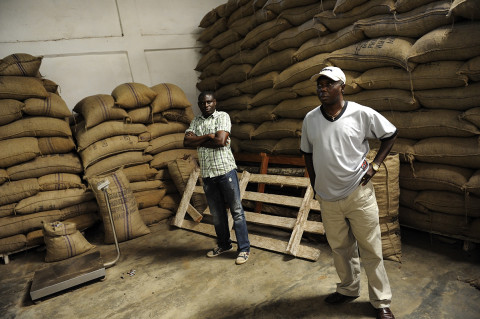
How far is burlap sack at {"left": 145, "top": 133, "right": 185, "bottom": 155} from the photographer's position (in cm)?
455

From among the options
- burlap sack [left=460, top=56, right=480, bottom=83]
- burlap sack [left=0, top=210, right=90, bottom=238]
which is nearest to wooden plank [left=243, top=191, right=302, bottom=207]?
burlap sack [left=460, top=56, right=480, bottom=83]

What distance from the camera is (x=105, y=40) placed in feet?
15.8

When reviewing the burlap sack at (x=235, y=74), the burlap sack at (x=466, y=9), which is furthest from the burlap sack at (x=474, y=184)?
the burlap sack at (x=235, y=74)

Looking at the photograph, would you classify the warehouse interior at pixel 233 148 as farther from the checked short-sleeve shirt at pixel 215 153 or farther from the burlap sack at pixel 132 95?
the checked short-sleeve shirt at pixel 215 153

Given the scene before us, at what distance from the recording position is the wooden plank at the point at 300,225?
304cm

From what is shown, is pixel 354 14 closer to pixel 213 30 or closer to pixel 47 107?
pixel 213 30

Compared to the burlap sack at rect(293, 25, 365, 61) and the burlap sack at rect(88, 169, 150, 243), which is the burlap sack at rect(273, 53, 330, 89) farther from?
the burlap sack at rect(88, 169, 150, 243)

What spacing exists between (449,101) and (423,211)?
100 centimetres

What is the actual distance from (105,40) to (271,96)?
9.25 ft

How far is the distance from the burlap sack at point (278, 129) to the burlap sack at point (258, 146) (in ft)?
0.19

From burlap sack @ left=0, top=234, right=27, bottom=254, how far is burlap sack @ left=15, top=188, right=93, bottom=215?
0.30 metres

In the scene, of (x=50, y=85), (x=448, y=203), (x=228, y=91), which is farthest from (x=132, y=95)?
(x=448, y=203)

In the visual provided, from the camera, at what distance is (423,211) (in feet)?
9.37

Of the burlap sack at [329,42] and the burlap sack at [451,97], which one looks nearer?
the burlap sack at [451,97]
